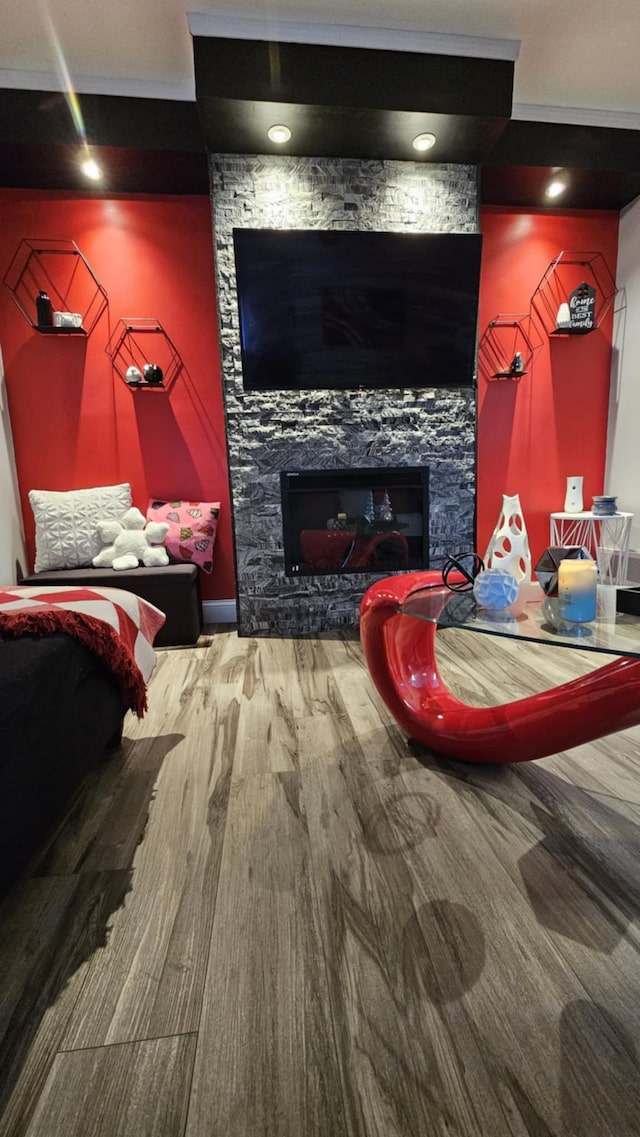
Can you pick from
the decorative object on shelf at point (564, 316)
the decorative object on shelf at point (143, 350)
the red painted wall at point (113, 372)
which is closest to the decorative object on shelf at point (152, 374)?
the decorative object on shelf at point (143, 350)

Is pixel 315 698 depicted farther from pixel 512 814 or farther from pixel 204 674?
pixel 512 814

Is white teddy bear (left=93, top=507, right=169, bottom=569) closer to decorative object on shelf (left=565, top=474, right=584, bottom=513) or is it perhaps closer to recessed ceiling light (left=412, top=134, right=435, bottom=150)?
recessed ceiling light (left=412, top=134, right=435, bottom=150)

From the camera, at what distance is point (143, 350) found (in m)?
3.12

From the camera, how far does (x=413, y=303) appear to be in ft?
9.70

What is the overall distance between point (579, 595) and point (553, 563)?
181mm

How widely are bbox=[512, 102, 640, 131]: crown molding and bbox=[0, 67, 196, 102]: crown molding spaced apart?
5.69ft

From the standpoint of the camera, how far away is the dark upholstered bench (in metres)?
2.76

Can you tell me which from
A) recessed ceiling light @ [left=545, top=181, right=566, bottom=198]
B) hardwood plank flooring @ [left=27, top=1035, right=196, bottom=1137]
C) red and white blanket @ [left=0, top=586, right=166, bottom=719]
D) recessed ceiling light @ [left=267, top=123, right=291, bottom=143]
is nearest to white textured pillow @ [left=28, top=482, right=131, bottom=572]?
red and white blanket @ [left=0, top=586, right=166, bottom=719]

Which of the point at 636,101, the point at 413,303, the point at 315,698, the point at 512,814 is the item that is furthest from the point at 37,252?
the point at 512,814

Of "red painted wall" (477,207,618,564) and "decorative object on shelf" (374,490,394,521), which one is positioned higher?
"red painted wall" (477,207,618,564)

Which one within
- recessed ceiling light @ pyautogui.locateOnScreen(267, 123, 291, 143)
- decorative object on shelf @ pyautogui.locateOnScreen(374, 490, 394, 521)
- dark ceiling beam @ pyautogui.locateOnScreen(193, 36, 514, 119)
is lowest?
decorative object on shelf @ pyautogui.locateOnScreen(374, 490, 394, 521)

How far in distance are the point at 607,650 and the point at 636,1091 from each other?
66cm

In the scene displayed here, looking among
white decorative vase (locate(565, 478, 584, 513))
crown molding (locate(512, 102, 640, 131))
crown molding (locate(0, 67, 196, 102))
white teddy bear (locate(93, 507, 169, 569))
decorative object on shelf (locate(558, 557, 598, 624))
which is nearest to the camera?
decorative object on shelf (locate(558, 557, 598, 624))

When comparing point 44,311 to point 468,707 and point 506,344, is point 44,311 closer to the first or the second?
point 506,344
